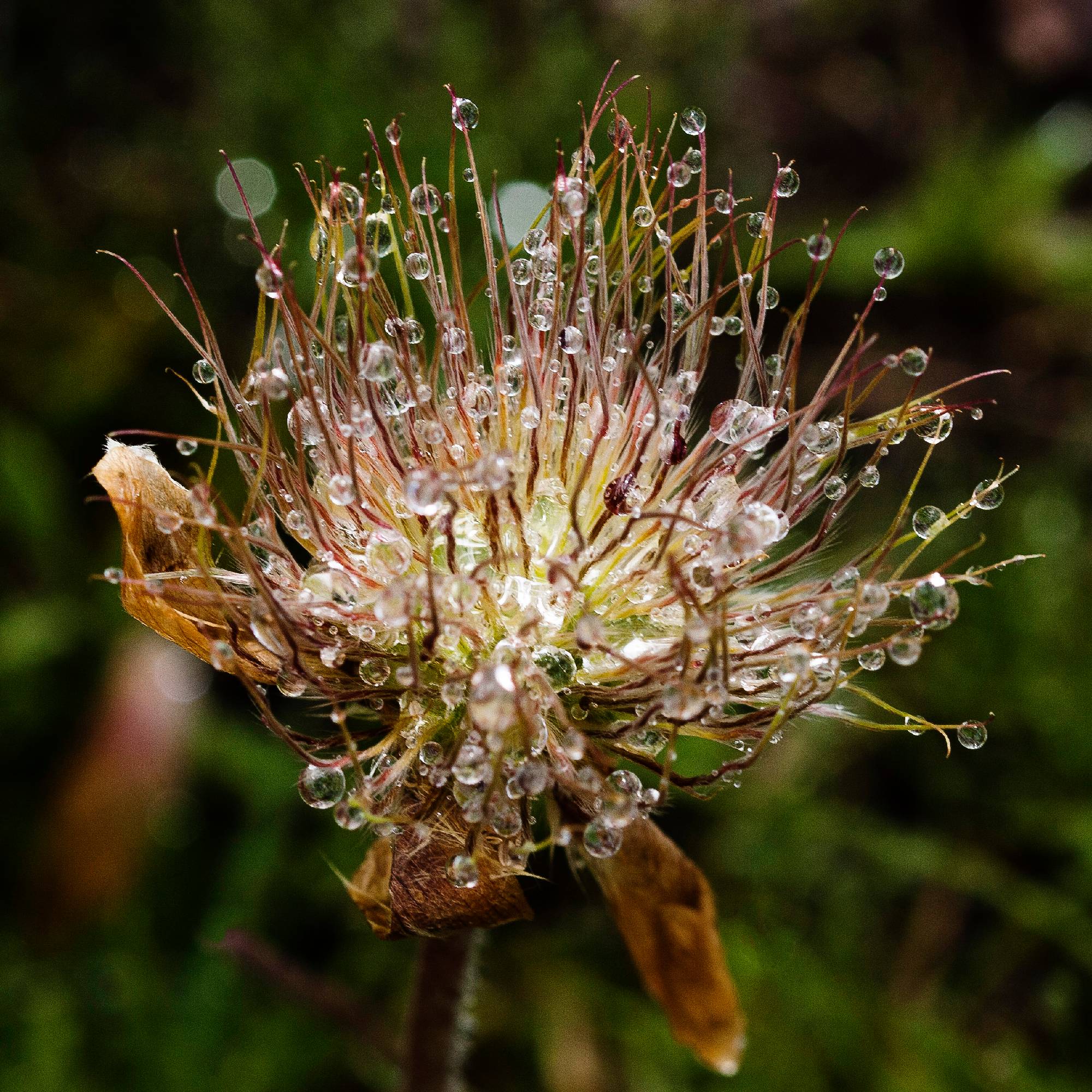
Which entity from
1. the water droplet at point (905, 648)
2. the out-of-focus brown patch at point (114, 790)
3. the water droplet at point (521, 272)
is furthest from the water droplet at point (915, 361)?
the out-of-focus brown patch at point (114, 790)

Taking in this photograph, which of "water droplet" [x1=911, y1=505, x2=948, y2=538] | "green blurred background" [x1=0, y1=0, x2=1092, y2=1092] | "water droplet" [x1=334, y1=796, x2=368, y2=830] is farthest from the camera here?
"green blurred background" [x1=0, y1=0, x2=1092, y2=1092]

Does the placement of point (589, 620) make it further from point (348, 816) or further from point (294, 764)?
point (294, 764)

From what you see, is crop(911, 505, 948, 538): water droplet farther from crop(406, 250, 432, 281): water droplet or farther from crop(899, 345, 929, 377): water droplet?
crop(406, 250, 432, 281): water droplet

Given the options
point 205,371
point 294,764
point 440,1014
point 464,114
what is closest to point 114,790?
point 294,764

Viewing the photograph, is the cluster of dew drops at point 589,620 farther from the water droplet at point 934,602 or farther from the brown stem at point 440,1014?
the brown stem at point 440,1014

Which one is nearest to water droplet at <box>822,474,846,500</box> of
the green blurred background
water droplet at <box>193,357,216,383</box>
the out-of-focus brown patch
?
the green blurred background

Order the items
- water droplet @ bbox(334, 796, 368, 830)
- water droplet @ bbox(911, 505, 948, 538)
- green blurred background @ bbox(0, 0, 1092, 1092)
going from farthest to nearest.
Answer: green blurred background @ bbox(0, 0, 1092, 1092) < water droplet @ bbox(911, 505, 948, 538) < water droplet @ bbox(334, 796, 368, 830)
